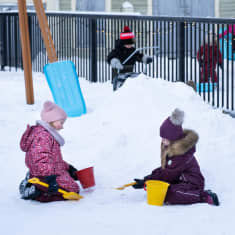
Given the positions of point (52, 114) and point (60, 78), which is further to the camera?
point (60, 78)

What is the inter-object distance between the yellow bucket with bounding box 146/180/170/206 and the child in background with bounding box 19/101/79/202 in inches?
27.1

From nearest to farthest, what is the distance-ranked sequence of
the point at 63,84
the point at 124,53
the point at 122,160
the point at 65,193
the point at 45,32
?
→ the point at 65,193
the point at 122,160
the point at 63,84
the point at 45,32
the point at 124,53

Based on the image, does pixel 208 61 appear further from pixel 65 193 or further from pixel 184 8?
pixel 184 8

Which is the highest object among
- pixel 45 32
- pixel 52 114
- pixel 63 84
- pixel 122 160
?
pixel 45 32

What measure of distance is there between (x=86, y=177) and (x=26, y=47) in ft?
13.6

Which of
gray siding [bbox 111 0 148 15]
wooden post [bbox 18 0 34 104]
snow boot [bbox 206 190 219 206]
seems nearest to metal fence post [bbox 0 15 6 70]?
wooden post [bbox 18 0 34 104]

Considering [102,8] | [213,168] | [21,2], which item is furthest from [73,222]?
[102,8]

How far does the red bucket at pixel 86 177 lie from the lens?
19.2ft

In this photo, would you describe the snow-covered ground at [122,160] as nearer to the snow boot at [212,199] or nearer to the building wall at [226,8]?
the snow boot at [212,199]

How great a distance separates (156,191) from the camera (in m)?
5.29

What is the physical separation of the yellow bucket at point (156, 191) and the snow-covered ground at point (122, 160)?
7 cm

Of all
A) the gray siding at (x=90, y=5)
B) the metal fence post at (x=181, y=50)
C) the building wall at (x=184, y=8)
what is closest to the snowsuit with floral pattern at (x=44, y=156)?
the metal fence post at (x=181, y=50)

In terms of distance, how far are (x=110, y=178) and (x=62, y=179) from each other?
2.82ft

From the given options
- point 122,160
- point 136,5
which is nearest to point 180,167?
point 122,160
